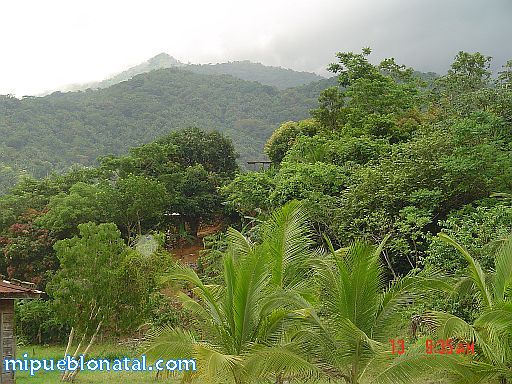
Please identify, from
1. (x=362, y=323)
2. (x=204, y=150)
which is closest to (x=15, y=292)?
(x=362, y=323)

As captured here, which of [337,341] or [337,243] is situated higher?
[337,341]

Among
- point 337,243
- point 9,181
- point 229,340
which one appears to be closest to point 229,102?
point 9,181

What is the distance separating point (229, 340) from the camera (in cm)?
775

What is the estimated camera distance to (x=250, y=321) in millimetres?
7605

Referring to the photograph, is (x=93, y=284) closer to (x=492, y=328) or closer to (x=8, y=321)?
(x=8, y=321)

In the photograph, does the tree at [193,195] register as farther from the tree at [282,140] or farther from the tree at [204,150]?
the tree at [282,140]

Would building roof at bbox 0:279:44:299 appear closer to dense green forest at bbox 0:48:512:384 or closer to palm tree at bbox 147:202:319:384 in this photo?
dense green forest at bbox 0:48:512:384

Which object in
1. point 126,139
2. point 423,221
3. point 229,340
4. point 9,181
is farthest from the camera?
point 126,139

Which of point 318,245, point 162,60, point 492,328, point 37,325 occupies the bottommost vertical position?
point 37,325

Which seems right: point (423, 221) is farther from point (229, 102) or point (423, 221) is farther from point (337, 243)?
point (229, 102)

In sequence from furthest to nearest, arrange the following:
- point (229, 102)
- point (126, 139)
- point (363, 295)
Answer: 1. point (229, 102)
2. point (126, 139)
3. point (363, 295)

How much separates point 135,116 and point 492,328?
157 ft

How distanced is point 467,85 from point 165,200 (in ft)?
45.9

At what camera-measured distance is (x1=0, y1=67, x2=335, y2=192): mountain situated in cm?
4303
